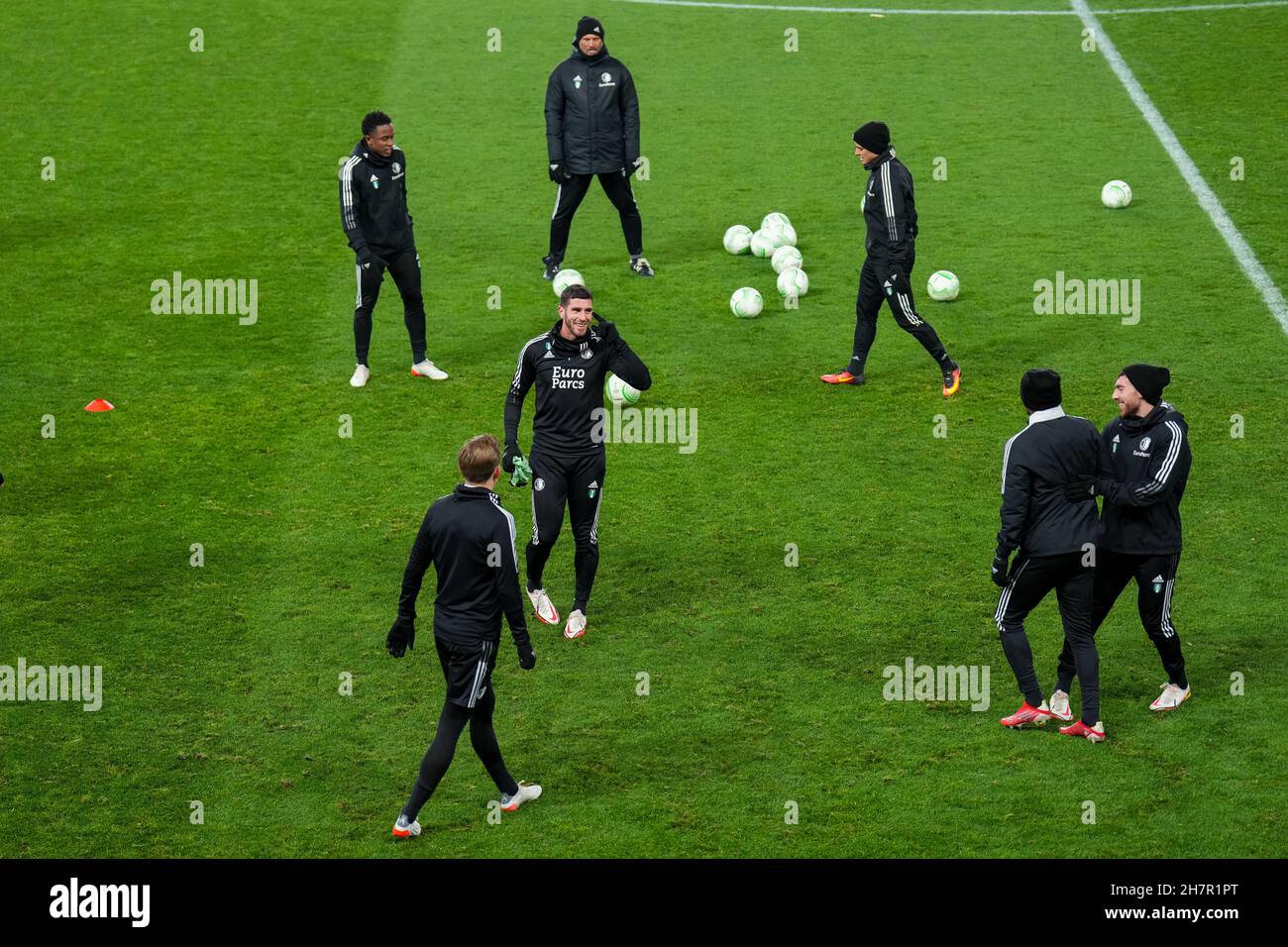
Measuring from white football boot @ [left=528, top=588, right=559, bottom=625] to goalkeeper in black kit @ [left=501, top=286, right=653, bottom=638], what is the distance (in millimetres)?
409

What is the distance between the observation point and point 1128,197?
18.6 m

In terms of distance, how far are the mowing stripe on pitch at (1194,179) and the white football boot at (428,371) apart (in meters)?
8.19

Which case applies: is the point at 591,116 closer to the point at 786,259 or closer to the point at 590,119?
the point at 590,119

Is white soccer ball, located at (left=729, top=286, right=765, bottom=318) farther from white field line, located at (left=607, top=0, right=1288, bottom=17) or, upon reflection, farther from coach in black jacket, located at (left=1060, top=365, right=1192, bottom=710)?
white field line, located at (left=607, top=0, right=1288, bottom=17)

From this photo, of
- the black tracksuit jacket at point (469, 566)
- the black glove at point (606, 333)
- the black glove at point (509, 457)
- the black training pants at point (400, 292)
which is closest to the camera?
the black tracksuit jacket at point (469, 566)

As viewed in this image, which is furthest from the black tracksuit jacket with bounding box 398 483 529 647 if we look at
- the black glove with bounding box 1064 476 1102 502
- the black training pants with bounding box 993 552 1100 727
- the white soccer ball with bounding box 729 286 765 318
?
the white soccer ball with bounding box 729 286 765 318

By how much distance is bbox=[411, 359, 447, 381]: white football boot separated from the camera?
1482cm

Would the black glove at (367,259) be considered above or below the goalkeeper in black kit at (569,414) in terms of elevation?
above

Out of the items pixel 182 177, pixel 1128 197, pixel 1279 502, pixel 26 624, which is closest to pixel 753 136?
pixel 1128 197

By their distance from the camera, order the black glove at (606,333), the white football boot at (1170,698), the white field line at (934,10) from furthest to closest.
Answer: the white field line at (934,10) → the black glove at (606,333) → the white football boot at (1170,698)

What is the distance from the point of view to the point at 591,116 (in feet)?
53.2

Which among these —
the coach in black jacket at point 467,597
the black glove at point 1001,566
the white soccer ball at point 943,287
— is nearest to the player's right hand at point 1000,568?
the black glove at point 1001,566

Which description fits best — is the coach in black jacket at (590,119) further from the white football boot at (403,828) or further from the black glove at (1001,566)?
the white football boot at (403,828)

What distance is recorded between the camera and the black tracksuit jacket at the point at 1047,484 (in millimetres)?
9062
